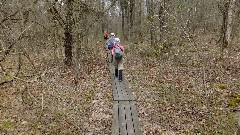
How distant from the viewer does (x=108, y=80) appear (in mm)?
13875

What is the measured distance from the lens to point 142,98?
36.8ft

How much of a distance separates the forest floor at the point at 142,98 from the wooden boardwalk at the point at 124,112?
23 centimetres

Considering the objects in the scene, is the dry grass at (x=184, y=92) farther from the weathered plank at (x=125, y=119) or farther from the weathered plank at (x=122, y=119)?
the weathered plank at (x=122, y=119)

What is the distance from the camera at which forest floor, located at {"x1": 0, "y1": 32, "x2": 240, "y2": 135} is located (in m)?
9.19

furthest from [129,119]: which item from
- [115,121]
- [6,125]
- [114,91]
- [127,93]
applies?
[6,125]

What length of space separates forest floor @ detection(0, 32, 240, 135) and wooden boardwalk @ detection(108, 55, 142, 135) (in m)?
0.23

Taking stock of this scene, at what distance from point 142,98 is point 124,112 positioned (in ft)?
5.18

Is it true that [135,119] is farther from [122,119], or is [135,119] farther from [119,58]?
[119,58]

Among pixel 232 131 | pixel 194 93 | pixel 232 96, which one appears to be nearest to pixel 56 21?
pixel 194 93

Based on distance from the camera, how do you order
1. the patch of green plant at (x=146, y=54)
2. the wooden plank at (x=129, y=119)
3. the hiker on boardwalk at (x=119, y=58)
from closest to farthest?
the wooden plank at (x=129, y=119) < the hiker on boardwalk at (x=119, y=58) < the patch of green plant at (x=146, y=54)

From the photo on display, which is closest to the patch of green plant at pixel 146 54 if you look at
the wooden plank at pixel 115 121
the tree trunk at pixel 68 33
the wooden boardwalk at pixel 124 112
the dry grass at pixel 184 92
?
the dry grass at pixel 184 92

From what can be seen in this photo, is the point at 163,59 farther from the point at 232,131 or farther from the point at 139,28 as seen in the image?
the point at 139,28

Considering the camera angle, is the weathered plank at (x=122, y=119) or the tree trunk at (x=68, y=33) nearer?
the weathered plank at (x=122, y=119)

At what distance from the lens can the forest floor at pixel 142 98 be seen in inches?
362
